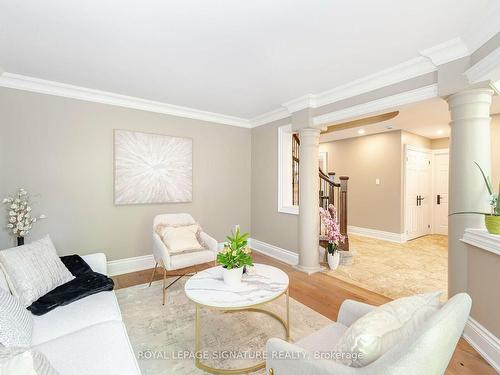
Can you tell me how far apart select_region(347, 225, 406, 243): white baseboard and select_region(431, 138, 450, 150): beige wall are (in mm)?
2627

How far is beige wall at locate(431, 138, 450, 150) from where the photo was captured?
6.04 m

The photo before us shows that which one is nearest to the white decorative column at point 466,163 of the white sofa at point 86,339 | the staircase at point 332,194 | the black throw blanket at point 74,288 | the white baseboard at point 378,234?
the staircase at point 332,194

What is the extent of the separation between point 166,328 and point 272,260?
225cm

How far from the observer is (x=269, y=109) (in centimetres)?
401

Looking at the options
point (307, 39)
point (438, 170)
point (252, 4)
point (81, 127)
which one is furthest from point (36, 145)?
point (438, 170)

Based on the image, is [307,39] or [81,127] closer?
[307,39]

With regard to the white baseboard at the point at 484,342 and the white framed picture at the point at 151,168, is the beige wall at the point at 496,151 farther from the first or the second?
the white framed picture at the point at 151,168

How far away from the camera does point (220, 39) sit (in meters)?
2.04

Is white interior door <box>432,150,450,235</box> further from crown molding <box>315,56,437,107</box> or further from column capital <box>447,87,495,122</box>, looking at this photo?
column capital <box>447,87,495,122</box>

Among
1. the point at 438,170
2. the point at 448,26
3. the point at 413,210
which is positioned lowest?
the point at 413,210

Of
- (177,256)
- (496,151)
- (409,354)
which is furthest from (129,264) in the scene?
(496,151)

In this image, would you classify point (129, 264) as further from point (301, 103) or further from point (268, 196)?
point (301, 103)

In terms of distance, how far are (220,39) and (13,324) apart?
2.33m

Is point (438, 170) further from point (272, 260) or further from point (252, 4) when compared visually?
point (252, 4)
